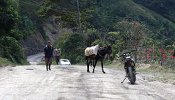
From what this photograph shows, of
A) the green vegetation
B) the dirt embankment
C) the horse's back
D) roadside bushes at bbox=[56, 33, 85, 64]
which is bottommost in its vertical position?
the dirt embankment

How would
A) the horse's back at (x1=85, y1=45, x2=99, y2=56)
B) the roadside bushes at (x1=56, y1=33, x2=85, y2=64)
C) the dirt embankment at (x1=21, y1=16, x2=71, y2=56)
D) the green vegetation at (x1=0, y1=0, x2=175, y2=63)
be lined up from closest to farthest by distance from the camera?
the horse's back at (x1=85, y1=45, x2=99, y2=56), the green vegetation at (x1=0, y1=0, x2=175, y2=63), the roadside bushes at (x1=56, y1=33, x2=85, y2=64), the dirt embankment at (x1=21, y1=16, x2=71, y2=56)

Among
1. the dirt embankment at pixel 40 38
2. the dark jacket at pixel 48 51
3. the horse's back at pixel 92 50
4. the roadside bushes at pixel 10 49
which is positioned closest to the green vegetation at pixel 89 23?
the roadside bushes at pixel 10 49

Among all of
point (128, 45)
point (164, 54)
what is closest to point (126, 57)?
point (164, 54)

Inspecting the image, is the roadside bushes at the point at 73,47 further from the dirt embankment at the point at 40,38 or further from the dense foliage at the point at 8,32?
the dirt embankment at the point at 40,38

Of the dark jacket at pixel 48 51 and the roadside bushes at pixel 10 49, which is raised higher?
the dark jacket at pixel 48 51

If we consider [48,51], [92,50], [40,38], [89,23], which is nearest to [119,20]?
[89,23]

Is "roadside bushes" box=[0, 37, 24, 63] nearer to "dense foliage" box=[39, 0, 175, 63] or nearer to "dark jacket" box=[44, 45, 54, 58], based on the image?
"dense foliage" box=[39, 0, 175, 63]

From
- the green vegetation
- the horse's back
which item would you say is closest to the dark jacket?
the horse's back

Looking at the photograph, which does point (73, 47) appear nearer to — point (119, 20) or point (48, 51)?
point (119, 20)

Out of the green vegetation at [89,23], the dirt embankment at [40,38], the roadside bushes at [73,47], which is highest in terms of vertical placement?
the green vegetation at [89,23]

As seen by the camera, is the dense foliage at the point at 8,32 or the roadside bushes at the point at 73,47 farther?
the roadside bushes at the point at 73,47

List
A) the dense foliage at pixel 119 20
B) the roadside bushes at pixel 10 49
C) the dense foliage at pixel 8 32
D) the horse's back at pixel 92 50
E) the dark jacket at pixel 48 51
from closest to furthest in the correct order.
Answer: the horse's back at pixel 92 50, the dark jacket at pixel 48 51, the dense foliage at pixel 119 20, the roadside bushes at pixel 10 49, the dense foliage at pixel 8 32

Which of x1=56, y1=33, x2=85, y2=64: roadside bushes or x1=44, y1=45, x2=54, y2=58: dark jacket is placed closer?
x1=44, y1=45, x2=54, y2=58: dark jacket

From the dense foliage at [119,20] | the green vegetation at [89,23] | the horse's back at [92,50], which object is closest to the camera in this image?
the horse's back at [92,50]
